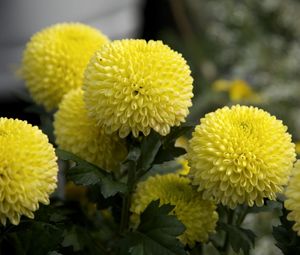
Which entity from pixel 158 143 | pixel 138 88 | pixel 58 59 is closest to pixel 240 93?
pixel 58 59

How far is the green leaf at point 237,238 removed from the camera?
1008 millimetres

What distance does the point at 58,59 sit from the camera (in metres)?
1.23

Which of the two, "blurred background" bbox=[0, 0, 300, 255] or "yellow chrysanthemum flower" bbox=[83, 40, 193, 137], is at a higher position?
"blurred background" bbox=[0, 0, 300, 255]

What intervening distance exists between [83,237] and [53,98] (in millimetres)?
292

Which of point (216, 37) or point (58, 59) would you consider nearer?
point (58, 59)

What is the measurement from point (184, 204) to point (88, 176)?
0.50 feet

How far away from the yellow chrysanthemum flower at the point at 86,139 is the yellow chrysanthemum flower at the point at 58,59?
5.7 inches

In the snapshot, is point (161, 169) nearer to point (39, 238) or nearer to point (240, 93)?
point (39, 238)

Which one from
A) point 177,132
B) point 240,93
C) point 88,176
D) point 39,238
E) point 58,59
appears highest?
point 240,93

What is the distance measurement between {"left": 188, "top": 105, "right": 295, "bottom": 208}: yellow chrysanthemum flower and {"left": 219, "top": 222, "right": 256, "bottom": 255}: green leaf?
75 millimetres

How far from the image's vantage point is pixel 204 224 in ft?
3.35

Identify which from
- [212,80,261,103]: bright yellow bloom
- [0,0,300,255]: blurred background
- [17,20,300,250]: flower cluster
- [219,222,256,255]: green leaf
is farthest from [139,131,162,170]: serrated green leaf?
[0,0,300,255]: blurred background

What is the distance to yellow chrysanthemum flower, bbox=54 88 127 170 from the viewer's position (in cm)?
106

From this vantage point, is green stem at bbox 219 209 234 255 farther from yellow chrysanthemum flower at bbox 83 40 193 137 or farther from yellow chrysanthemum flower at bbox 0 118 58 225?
yellow chrysanthemum flower at bbox 0 118 58 225
